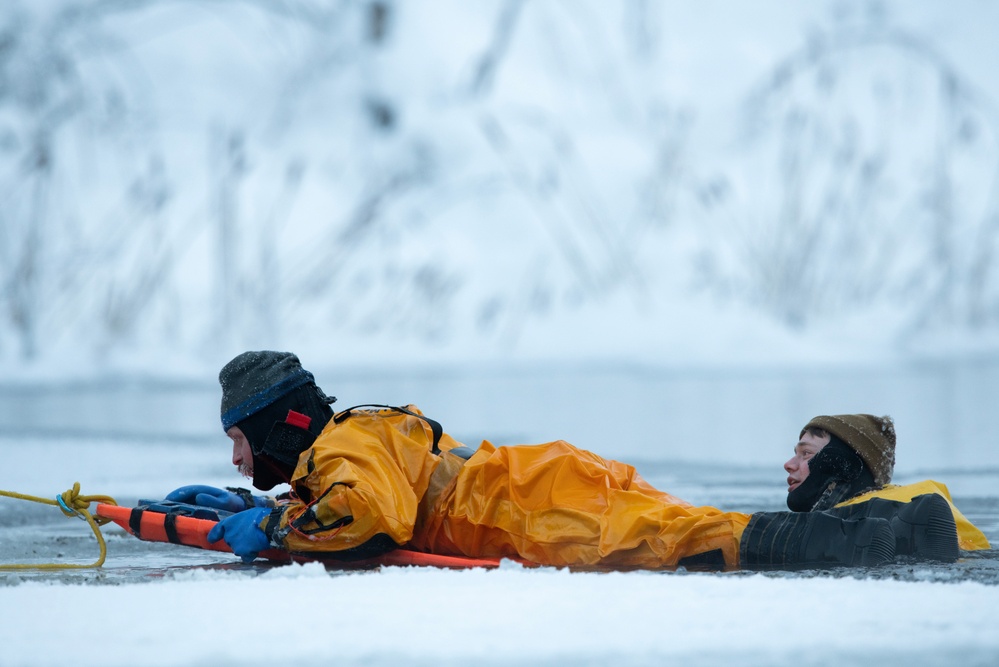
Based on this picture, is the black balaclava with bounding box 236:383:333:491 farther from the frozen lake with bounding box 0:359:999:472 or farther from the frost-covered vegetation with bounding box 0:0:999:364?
the frost-covered vegetation with bounding box 0:0:999:364

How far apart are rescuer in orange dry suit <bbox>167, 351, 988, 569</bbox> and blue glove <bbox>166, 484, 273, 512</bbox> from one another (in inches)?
0.8

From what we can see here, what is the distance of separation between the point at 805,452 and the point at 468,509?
2.76 ft

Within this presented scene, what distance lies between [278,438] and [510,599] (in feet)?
3.07

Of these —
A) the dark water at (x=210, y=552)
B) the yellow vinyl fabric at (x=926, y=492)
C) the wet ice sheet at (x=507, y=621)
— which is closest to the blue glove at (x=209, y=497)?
the dark water at (x=210, y=552)

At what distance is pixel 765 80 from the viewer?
91.0ft

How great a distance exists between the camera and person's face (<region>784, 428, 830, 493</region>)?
2.81 m

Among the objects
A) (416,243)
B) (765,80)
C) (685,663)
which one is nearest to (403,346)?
(416,243)

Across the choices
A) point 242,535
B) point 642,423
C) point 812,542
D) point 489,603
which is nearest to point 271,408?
point 242,535

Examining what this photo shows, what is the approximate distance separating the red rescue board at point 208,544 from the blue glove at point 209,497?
18cm

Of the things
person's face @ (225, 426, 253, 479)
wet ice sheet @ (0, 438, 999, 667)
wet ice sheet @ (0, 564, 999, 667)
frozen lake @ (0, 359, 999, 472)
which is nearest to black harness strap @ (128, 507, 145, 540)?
wet ice sheet @ (0, 438, 999, 667)

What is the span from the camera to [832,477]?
2793 mm

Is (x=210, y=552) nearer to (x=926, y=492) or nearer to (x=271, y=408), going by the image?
(x=271, y=408)

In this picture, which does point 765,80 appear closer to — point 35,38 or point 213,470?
point 35,38

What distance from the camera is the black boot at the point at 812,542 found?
7.85 ft
